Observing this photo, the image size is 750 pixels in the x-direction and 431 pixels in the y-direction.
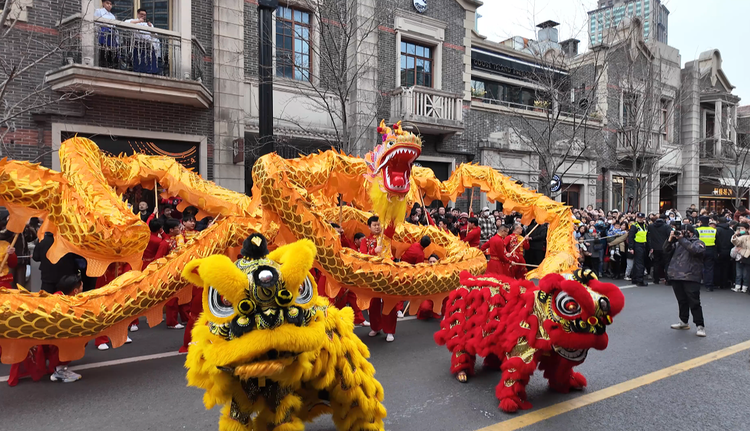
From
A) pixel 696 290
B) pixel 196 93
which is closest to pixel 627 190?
pixel 696 290

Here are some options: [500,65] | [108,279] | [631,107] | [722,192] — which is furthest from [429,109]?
[722,192]

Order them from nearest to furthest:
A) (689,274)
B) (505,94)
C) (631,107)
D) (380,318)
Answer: (380,318) → (689,274) → (631,107) → (505,94)

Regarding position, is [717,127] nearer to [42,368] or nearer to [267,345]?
[267,345]

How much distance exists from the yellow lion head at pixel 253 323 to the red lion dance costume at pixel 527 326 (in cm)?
194

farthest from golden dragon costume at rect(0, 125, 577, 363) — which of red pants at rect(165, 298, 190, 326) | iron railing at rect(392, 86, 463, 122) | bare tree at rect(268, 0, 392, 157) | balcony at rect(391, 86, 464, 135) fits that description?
iron railing at rect(392, 86, 463, 122)

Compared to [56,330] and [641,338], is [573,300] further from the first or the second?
[56,330]

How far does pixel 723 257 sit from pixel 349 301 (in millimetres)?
8601

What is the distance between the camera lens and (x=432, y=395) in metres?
4.15

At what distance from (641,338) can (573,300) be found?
3.43m

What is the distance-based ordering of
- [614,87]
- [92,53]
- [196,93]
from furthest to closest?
[614,87], [196,93], [92,53]

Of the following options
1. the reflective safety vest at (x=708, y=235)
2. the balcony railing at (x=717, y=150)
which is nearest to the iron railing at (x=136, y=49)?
the reflective safety vest at (x=708, y=235)

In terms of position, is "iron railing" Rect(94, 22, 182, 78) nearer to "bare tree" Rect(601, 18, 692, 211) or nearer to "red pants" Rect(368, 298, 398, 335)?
"red pants" Rect(368, 298, 398, 335)

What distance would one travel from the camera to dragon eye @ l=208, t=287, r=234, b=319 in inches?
95.1

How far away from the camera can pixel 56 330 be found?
3.95 metres
